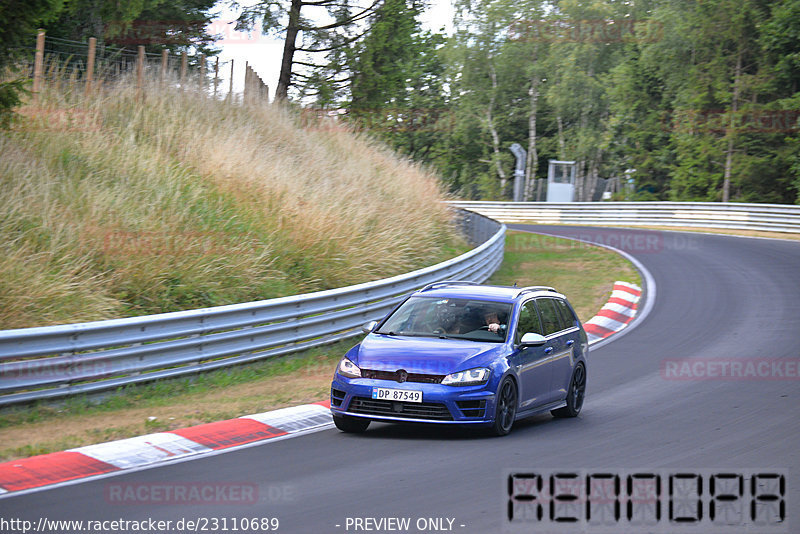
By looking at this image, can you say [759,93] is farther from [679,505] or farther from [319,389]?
[679,505]

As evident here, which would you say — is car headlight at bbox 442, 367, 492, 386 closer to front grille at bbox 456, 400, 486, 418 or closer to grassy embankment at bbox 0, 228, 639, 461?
front grille at bbox 456, 400, 486, 418

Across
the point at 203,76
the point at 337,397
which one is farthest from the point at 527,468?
the point at 203,76

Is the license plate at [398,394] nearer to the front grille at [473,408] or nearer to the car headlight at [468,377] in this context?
the car headlight at [468,377]

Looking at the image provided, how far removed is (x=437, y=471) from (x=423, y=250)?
14.1 metres

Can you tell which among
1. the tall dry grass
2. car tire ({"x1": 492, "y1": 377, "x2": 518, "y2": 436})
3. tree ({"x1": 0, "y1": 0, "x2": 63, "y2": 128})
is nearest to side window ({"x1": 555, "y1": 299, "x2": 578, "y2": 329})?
car tire ({"x1": 492, "y1": 377, "x2": 518, "y2": 436})

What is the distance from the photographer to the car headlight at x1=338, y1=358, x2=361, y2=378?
31.2 ft

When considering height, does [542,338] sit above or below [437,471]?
above

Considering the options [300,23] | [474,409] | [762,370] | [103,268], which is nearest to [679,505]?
[474,409]

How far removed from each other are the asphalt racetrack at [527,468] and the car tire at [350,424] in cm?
14

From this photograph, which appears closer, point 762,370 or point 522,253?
Result: point 762,370

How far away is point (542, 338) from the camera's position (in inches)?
402

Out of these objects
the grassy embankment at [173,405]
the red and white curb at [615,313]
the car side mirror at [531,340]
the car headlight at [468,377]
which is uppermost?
the car side mirror at [531,340]

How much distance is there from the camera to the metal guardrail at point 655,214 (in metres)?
40.0

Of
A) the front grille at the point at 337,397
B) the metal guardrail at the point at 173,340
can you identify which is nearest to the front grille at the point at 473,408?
the front grille at the point at 337,397
